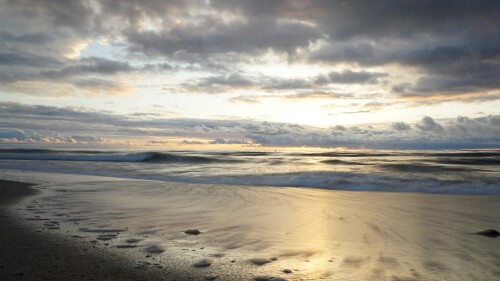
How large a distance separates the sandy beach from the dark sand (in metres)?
0.01

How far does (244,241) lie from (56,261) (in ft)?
8.64

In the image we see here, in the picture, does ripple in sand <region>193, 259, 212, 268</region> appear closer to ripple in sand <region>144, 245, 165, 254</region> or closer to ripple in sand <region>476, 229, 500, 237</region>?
ripple in sand <region>144, 245, 165, 254</region>

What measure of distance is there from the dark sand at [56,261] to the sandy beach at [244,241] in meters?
0.01

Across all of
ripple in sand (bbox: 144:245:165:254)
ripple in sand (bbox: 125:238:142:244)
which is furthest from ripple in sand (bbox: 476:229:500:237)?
ripple in sand (bbox: 125:238:142:244)

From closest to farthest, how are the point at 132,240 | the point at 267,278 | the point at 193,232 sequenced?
the point at 267,278 → the point at 132,240 → the point at 193,232

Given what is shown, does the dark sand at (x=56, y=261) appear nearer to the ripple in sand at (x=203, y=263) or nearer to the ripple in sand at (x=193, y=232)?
the ripple in sand at (x=203, y=263)

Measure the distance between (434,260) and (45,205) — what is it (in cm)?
875

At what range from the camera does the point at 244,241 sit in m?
5.46

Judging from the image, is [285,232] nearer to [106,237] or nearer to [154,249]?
[154,249]

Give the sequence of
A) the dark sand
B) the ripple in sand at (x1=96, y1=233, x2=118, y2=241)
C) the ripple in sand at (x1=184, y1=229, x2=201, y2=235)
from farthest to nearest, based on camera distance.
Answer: the ripple in sand at (x1=184, y1=229, x2=201, y2=235) → the ripple in sand at (x1=96, y1=233, x2=118, y2=241) → the dark sand

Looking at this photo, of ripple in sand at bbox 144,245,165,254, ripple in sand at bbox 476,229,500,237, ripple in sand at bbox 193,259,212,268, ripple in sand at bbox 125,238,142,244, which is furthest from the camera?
ripple in sand at bbox 476,229,500,237

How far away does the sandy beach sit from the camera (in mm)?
3957

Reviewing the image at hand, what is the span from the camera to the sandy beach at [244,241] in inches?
156

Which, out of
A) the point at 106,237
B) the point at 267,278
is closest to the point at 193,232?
the point at 106,237
